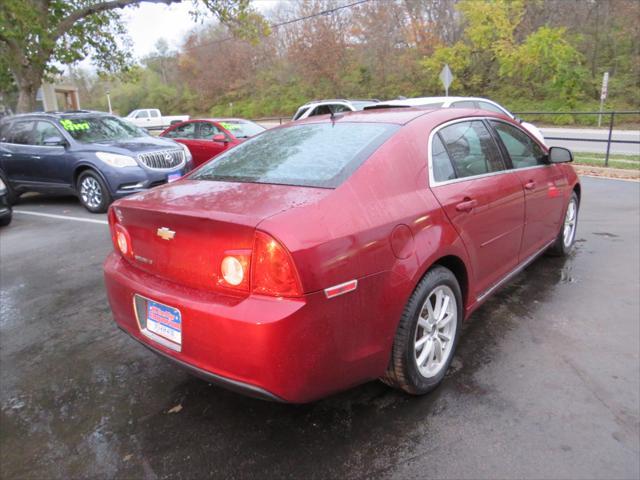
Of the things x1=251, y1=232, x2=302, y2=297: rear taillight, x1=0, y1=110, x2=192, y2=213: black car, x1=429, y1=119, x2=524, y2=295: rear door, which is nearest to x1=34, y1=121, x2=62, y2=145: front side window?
x1=0, y1=110, x2=192, y2=213: black car

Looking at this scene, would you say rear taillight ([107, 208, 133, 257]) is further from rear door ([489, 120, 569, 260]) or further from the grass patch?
the grass patch

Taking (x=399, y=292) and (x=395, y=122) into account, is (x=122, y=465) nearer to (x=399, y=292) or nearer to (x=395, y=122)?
(x=399, y=292)

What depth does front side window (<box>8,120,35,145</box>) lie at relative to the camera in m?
8.96

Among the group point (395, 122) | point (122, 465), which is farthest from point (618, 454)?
point (122, 465)

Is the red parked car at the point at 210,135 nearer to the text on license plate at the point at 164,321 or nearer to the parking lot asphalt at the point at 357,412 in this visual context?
the parking lot asphalt at the point at 357,412

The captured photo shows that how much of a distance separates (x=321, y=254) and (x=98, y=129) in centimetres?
805

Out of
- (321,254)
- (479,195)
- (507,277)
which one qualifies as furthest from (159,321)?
(507,277)

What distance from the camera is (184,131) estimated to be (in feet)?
38.9

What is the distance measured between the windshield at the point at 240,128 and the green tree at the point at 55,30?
13.7 ft

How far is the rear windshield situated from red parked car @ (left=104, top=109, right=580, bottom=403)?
0.04 ft

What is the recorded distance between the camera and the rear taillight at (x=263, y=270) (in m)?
2.07

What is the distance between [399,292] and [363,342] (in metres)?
0.31

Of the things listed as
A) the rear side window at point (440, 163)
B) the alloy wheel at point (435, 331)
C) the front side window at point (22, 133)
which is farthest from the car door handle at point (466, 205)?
the front side window at point (22, 133)

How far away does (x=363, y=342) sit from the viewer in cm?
231
